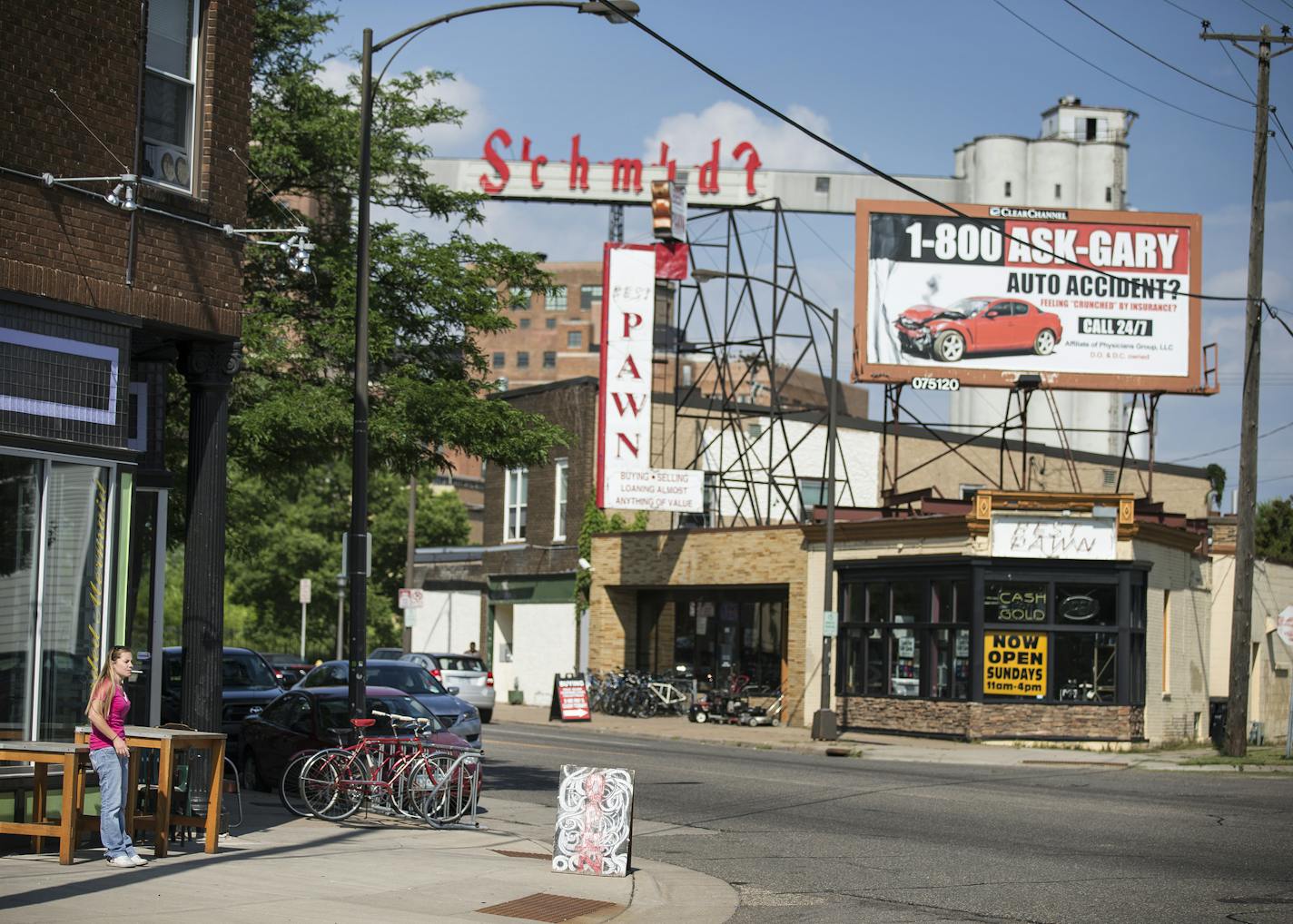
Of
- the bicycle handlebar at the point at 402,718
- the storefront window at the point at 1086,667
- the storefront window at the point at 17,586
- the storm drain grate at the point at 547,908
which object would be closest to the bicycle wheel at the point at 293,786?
the bicycle handlebar at the point at 402,718

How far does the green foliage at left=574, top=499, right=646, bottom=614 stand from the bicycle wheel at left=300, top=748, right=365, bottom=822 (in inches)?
1083

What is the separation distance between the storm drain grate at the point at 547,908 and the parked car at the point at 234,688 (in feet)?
27.3

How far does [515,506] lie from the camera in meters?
48.2

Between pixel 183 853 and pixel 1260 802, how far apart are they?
46.0 feet

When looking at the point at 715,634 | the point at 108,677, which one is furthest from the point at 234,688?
the point at 715,634

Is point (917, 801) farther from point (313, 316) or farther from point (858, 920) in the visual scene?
point (313, 316)

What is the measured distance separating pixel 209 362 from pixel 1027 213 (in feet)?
89.5

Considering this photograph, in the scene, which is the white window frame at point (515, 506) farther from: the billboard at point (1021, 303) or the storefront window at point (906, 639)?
the storefront window at point (906, 639)

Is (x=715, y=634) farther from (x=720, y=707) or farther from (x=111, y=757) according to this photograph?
(x=111, y=757)

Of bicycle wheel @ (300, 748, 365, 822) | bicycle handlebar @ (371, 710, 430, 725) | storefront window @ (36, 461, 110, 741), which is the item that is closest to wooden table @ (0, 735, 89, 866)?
storefront window @ (36, 461, 110, 741)

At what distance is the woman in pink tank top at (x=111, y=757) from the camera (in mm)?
11617

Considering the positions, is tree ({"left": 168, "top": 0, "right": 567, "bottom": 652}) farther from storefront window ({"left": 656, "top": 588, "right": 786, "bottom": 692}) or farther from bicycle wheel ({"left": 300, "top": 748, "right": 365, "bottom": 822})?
storefront window ({"left": 656, "top": 588, "right": 786, "bottom": 692})

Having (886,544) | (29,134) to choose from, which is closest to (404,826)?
(29,134)

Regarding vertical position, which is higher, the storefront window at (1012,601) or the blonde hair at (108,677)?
the storefront window at (1012,601)
